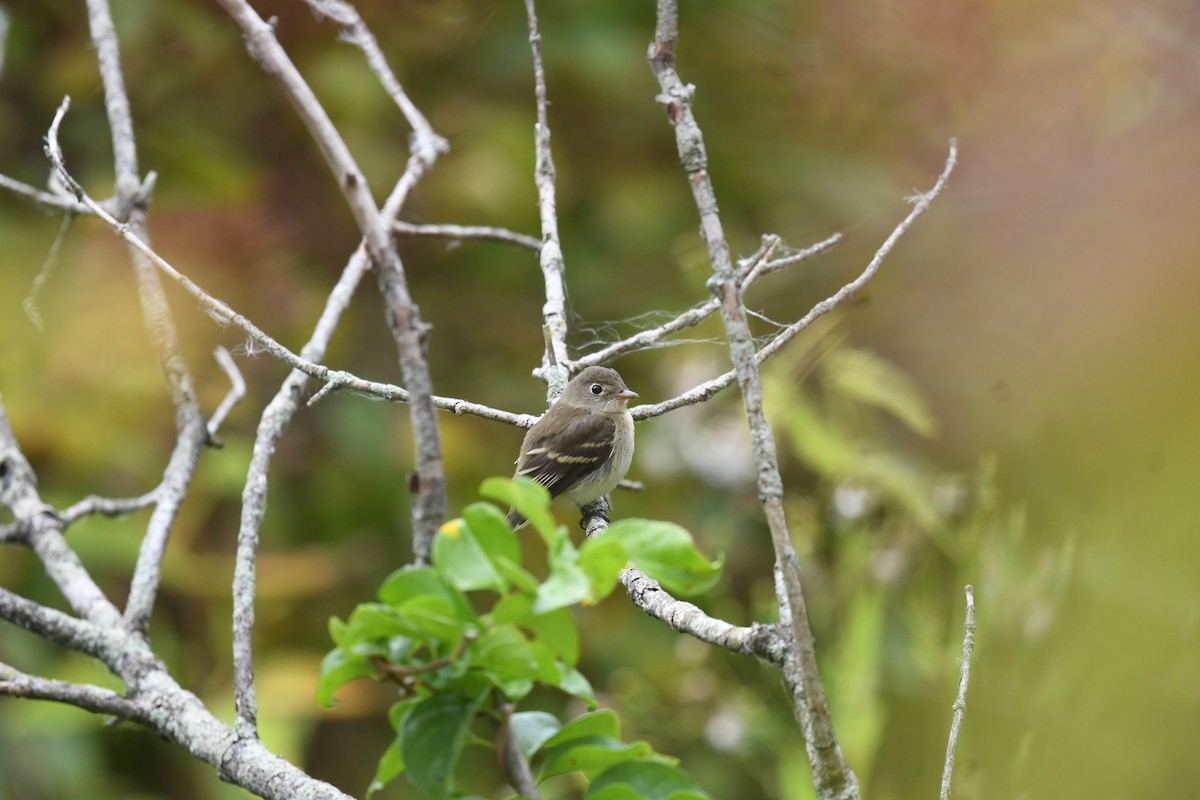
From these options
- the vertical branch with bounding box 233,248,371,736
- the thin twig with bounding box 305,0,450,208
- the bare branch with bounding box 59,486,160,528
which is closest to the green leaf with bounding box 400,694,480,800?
the vertical branch with bounding box 233,248,371,736

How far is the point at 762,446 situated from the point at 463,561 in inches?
16.4

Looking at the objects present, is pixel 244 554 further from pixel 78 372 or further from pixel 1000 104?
pixel 78 372

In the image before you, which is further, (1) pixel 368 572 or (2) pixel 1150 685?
(1) pixel 368 572

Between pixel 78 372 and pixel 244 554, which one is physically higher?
pixel 78 372

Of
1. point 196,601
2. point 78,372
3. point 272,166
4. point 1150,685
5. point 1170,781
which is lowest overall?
point 1170,781

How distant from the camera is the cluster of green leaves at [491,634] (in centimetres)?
104

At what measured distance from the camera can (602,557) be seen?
1.05 meters

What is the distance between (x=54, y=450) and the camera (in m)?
4.37

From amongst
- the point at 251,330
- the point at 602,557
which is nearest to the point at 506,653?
the point at 602,557

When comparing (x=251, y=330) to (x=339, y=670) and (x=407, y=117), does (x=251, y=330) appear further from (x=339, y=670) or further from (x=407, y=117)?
(x=407, y=117)

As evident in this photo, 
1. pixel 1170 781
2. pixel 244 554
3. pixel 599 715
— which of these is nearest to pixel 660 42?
pixel 599 715

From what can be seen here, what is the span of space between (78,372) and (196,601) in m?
1.01

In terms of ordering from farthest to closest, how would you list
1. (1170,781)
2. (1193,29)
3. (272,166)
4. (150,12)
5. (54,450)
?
(272,166) → (150,12) → (54,450) → (1193,29) → (1170,781)

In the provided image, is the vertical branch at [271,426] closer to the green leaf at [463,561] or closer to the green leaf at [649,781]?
the green leaf at [463,561]
